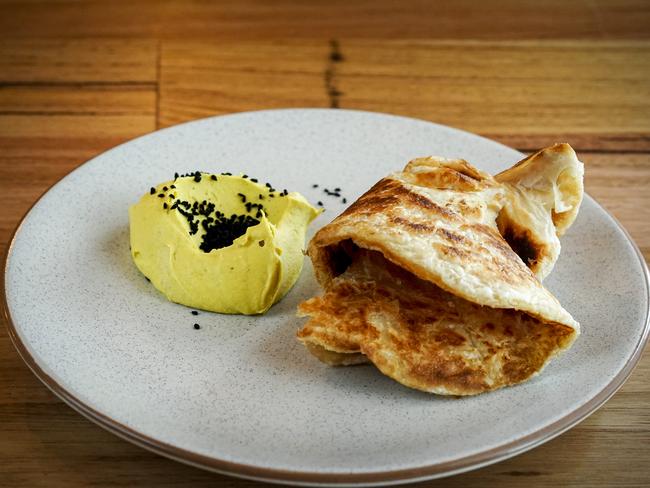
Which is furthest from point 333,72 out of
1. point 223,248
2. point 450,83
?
point 223,248

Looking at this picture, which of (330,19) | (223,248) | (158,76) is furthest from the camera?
(330,19)

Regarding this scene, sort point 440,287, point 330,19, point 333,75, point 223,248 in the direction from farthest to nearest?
point 330,19
point 333,75
point 223,248
point 440,287

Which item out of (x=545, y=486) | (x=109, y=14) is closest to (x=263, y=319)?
(x=545, y=486)

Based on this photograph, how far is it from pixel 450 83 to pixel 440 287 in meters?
2.69

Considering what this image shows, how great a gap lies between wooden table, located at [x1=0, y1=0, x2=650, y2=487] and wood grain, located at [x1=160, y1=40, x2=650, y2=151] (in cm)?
1

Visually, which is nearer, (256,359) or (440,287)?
(440,287)

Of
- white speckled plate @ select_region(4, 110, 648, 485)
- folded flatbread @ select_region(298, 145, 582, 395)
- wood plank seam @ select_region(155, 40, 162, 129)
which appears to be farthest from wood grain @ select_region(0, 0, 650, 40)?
folded flatbread @ select_region(298, 145, 582, 395)

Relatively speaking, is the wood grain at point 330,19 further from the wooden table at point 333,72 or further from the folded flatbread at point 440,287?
the folded flatbread at point 440,287

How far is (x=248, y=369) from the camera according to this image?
3010 millimetres

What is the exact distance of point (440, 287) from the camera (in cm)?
292

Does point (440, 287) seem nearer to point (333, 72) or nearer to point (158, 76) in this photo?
point (333, 72)

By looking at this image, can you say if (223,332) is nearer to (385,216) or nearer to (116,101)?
(385,216)

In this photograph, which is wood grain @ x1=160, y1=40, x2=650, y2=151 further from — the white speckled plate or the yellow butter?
the yellow butter

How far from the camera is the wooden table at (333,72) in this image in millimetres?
4691
